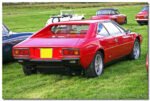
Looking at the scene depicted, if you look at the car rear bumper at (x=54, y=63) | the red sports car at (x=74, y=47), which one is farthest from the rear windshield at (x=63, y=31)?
the car rear bumper at (x=54, y=63)

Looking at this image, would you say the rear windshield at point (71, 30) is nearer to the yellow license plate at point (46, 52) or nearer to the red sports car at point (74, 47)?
the red sports car at point (74, 47)

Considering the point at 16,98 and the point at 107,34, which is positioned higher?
the point at 107,34

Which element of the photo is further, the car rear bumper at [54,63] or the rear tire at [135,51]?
the rear tire at [135,51]

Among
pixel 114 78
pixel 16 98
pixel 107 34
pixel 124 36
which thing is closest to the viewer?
pixel 16 98

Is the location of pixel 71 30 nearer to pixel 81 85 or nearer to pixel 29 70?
pixel 29 70

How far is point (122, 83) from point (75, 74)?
3.30ft

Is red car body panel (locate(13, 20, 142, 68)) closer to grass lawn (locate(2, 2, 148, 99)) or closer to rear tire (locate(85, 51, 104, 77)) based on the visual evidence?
rear tire (locate(85, 51, 104, 77))

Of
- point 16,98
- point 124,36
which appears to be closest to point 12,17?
point 124,36

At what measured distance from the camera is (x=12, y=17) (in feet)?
109

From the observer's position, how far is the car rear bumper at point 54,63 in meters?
6.79

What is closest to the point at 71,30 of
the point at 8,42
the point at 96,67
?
the point at 96,67

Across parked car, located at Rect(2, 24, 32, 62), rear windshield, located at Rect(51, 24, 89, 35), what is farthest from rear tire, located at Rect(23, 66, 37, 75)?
parked car, located at Rect(2, 24, 32, 62)

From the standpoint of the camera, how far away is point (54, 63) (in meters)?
6.90

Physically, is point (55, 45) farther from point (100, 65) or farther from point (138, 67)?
point (138, 67)
